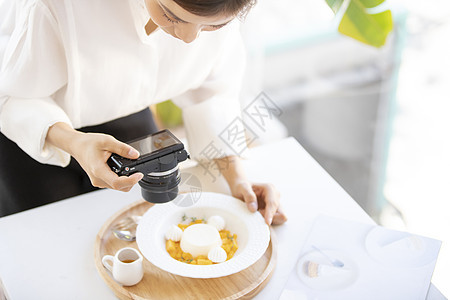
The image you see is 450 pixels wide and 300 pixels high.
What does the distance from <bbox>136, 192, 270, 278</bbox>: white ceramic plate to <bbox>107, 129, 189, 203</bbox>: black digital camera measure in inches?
4.3

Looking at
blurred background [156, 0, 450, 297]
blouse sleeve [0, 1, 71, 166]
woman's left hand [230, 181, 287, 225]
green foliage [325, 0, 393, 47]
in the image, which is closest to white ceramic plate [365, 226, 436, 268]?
woman's left hand [230, 181, 287, 225]

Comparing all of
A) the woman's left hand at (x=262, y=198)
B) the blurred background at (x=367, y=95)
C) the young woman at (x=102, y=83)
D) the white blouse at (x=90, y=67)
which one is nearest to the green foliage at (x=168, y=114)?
the blurred background at (x=367, y=95)

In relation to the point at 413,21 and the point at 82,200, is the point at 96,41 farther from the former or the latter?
the point at 413,21

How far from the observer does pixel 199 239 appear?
48.1 inches

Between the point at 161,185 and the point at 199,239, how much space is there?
0.17m

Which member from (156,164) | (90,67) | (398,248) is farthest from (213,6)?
(398,248)

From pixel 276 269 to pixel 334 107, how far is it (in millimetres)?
2044

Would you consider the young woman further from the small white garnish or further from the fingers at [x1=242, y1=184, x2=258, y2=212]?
the small white garnish

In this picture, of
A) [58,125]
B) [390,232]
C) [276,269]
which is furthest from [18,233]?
[390,232]

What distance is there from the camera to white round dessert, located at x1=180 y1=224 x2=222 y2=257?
1.21 metres

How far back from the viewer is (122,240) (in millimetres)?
1297

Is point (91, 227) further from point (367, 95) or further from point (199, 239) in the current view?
point (367, 95)

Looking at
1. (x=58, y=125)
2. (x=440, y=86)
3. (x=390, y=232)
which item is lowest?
(x=440, y=86)

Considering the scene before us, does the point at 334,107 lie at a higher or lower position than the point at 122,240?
lower
